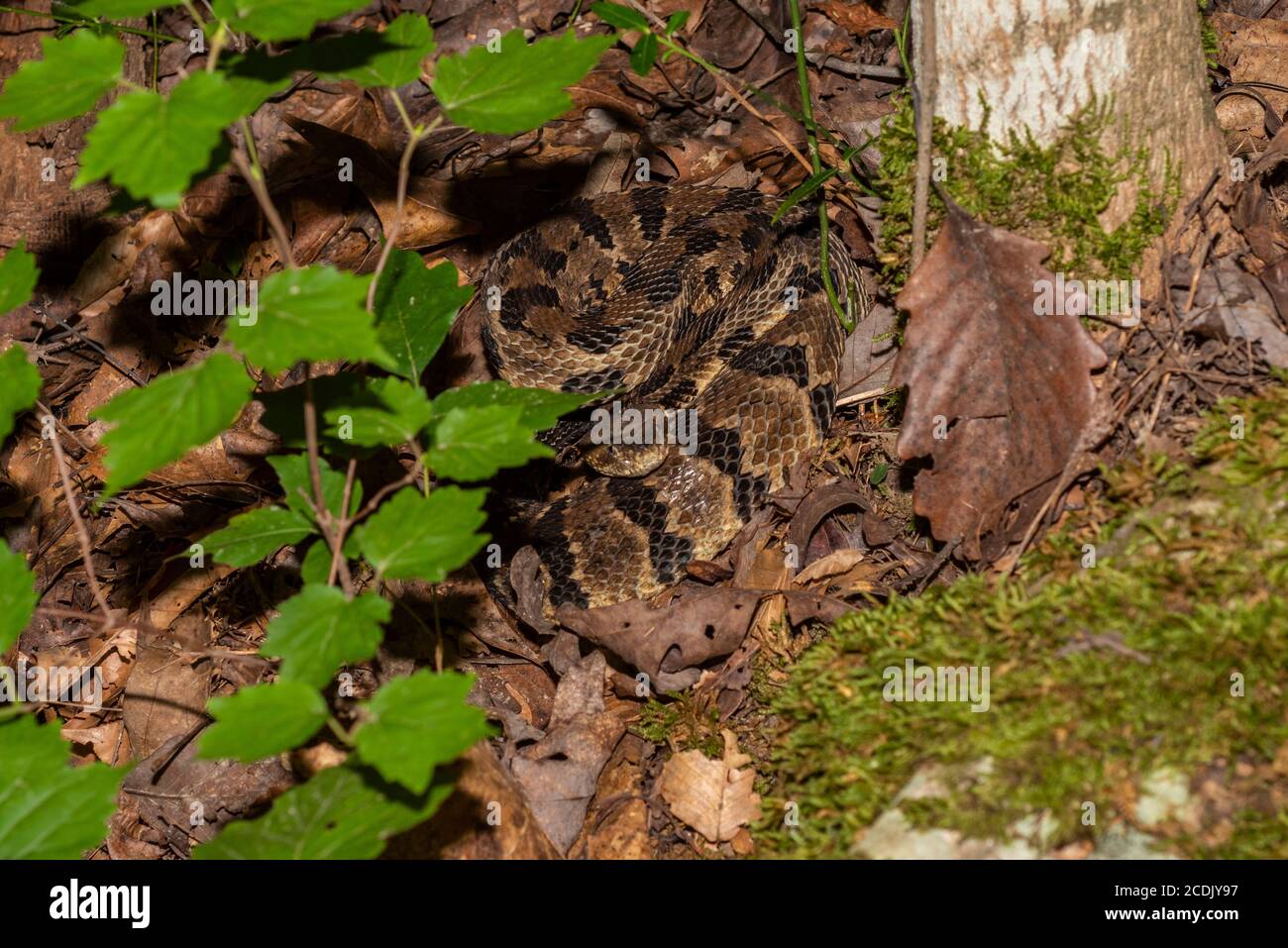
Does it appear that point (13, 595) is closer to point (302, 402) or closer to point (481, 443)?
point (302, 402)

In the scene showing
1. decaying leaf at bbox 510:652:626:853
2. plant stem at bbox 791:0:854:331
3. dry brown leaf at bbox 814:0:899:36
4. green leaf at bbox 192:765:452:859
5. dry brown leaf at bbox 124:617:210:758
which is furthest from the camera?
dry brown leaf at bbox 814:0:899:36

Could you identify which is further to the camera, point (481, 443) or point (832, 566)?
point (832, 566)

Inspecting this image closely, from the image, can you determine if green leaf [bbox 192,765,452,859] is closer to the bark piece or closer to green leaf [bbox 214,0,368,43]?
green leaf [bbox 214,0,368,43]

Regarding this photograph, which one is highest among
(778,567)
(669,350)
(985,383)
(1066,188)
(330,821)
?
(1066,188)

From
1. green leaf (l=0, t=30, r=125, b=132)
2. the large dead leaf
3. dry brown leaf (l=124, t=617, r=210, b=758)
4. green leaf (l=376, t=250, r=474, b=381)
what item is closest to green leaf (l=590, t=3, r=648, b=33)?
green leaf (l=376, t=250, r=474, b=381)

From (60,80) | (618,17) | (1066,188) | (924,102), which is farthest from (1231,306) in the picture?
(60,80)

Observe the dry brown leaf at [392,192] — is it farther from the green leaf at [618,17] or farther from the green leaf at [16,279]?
the green leaf at [16,279]

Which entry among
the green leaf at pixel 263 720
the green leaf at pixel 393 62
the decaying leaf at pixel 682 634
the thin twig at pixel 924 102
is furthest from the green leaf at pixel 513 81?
the decaying leaf at pixel 682 634
